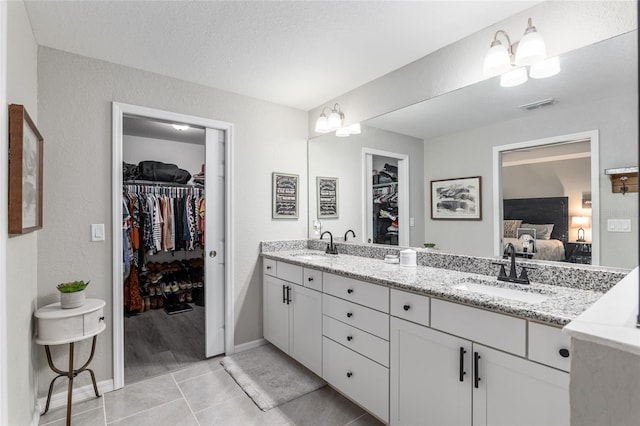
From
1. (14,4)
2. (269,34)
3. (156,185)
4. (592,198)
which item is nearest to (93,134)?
(14,4)

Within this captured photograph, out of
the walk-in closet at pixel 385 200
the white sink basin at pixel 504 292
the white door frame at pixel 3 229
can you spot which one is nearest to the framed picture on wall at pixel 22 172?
the white door frame at pixel 3 229

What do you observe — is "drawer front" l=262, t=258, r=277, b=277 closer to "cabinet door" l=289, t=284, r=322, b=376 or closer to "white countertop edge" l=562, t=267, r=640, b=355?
"cabinet door" l=289, t=284, r=322, b=376

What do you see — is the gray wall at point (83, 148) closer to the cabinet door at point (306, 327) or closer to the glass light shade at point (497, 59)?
the cabinet door at point (306, 327)

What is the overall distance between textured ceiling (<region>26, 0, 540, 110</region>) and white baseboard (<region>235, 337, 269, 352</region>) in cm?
239

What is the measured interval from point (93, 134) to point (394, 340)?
96.2 inches

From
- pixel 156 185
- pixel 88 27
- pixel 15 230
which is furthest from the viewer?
pixel 156 185

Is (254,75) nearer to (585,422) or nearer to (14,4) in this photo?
(14,4)

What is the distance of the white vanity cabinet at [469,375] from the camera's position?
1167 mm

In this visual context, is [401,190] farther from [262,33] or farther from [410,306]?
[262,33]

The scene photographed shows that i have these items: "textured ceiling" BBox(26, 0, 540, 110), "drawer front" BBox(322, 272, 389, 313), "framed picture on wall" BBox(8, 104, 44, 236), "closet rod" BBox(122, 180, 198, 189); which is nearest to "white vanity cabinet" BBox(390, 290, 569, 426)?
"drawer front" BBox(322, 272, 389, 313)

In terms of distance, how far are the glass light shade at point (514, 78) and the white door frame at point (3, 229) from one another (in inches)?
91.4

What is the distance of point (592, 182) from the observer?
4.98 feet

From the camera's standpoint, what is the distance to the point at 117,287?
2295 mm

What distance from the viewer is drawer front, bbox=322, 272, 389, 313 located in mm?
1776
